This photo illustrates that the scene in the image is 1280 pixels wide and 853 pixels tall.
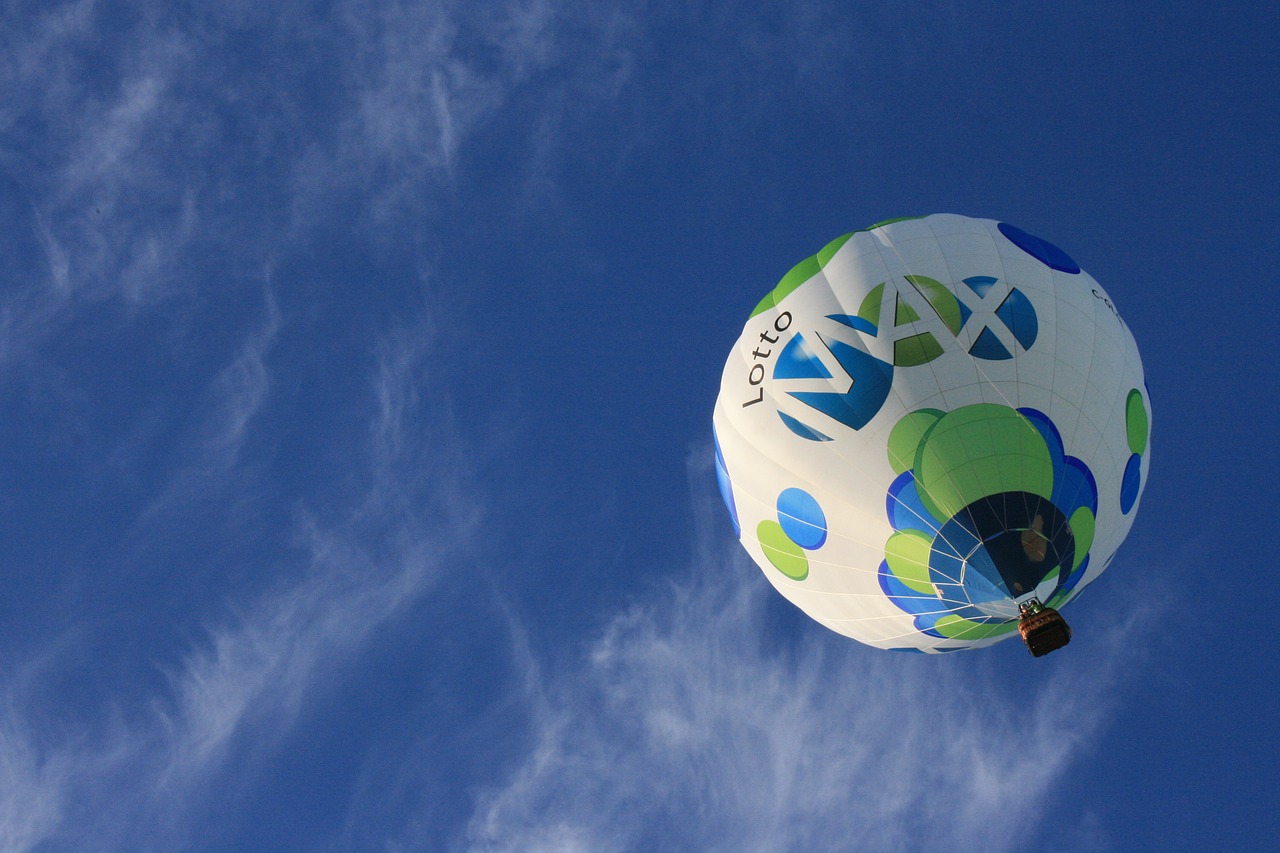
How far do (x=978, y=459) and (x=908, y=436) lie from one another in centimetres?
121

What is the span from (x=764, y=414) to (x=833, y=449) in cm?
163

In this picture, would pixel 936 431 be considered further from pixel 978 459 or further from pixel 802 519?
pixel 802 519

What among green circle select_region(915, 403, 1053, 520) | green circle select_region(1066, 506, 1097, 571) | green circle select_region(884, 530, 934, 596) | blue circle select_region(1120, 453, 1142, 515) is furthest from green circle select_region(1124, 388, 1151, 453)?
green circle select_region(884, 530, 934, 596)

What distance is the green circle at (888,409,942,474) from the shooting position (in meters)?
17.1

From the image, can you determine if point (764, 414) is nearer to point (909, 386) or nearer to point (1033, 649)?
point (909, 386)

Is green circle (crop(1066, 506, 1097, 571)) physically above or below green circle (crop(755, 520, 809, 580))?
below

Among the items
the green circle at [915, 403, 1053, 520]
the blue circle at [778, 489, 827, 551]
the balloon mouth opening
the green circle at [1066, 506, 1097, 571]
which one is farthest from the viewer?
the blue circle at [778, 489, 827, 551]

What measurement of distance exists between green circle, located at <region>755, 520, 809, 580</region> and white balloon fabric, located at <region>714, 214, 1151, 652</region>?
6cm

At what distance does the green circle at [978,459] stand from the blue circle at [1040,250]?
4.06 m

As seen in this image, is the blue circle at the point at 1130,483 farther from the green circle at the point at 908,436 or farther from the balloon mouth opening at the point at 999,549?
the green circle at the point at 908,436

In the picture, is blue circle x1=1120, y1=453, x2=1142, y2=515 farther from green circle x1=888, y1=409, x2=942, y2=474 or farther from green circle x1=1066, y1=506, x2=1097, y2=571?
green circle x1=888, y1=409, x2=942, y2=474

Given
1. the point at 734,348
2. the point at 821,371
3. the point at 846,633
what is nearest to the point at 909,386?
the point at 821,371

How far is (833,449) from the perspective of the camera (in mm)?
17734

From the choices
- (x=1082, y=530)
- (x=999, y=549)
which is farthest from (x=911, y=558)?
(x=1082, y=530)
